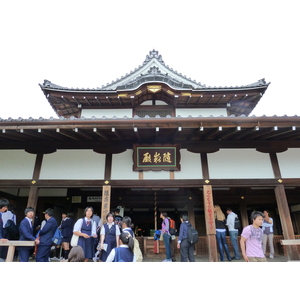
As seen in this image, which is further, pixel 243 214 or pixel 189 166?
pixel 243 214

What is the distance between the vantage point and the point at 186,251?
6.01 m

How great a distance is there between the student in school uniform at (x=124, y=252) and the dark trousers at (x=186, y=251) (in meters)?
3.13

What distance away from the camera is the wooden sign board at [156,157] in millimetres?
6645

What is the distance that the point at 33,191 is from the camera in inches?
255

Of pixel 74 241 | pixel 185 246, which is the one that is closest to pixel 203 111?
pixel 185 246

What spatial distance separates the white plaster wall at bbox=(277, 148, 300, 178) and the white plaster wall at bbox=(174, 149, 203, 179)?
2.59 metres

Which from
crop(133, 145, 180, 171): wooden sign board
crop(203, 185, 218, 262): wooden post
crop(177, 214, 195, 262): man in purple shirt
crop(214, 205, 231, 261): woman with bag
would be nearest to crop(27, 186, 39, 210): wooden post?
crop(133, 145, 180, 171): wooden sign board

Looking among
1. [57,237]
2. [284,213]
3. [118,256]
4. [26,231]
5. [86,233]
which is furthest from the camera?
[284,213]

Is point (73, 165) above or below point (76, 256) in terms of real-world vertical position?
above

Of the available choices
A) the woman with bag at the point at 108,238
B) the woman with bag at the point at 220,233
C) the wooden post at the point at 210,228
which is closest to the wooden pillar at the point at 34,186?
the woman with bag at the point at 108,238

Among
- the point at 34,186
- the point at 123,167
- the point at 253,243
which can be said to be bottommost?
the point at 253,243

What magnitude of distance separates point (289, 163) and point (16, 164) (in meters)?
8.62

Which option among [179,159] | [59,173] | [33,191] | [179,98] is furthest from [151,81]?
[33,191]

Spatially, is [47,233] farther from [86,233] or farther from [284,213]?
[284,213]
